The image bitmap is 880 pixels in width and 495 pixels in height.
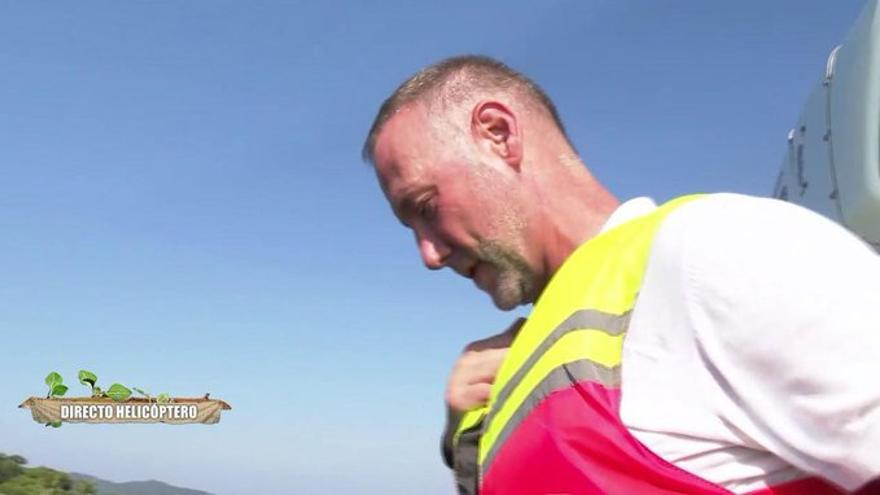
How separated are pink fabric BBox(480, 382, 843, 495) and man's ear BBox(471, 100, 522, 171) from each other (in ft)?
2.89

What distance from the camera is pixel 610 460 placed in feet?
6.20

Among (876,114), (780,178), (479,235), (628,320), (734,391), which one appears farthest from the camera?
(780,178)

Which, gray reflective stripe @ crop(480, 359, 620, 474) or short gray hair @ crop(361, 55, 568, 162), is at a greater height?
short gray hair @ crop(361, 55, 568, 162)

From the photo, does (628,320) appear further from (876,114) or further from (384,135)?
(876,114)

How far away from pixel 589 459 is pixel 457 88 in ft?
4.25

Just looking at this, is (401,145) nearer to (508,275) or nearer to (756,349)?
(508,275)

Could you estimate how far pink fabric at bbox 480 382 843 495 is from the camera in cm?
185

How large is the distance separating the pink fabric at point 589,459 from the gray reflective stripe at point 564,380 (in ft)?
0.04

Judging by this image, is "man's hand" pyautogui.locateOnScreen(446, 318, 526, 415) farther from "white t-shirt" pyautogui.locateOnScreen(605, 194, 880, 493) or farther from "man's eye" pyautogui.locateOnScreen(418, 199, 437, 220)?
"white t-shirt" pyautogui.locateOnScreen(605, 194, 880, 493)

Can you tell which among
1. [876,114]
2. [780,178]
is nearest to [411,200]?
[876,114]

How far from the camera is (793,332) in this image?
5.69ft

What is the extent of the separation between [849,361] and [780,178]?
233 inches

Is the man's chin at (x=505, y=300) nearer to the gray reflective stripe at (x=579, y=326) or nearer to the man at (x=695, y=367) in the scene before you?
the man at (x=695, y=367)
